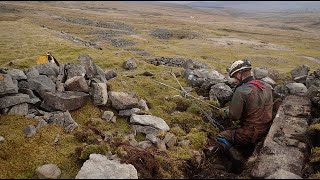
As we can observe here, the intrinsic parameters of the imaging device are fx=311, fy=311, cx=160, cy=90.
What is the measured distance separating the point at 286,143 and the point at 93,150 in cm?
607

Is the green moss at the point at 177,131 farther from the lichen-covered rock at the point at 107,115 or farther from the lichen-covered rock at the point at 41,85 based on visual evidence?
the lichen-covered rock at the point at 41,85

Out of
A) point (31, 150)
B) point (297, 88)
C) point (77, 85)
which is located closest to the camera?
point (31, 150)

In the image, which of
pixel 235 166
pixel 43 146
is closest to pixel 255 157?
pixel 235 166

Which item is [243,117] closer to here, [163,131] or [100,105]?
[163,131]

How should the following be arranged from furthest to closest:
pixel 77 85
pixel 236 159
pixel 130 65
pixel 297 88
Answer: pixel 130 65
pixel 297 88
pixel 77 85
pixel 236 159

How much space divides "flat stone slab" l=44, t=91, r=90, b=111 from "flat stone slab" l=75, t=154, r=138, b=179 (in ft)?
12.3

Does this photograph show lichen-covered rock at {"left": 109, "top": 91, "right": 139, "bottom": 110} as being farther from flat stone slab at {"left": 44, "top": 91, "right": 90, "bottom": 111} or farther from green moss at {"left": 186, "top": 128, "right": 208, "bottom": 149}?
green moss at {"left": 186, "top": 128, "right": 208, "bottom": 149}

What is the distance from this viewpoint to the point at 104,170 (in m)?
7.81

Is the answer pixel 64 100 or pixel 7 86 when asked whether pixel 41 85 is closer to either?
pixel 64 100

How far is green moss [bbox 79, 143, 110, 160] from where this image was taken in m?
8.67

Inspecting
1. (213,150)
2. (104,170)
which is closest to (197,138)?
(213,150)

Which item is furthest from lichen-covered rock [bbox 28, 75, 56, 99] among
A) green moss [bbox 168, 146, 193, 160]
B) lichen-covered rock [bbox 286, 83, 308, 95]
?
lichen-covered rock [bbox 286, 83, 308, 95]

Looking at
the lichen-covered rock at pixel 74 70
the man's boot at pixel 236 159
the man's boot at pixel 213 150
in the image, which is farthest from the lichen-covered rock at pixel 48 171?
the lichen-covered rock at pixel 74 70

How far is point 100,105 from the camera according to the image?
12312 millimetres
